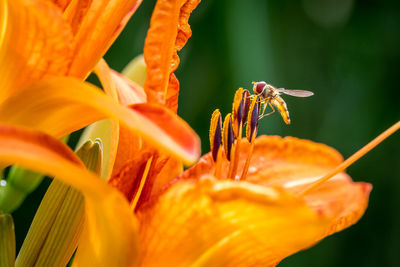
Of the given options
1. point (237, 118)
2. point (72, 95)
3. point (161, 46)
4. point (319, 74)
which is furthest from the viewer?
point (319, 74)

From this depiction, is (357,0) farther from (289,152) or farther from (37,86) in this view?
(37,86)

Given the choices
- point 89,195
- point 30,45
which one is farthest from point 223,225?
point 30,45

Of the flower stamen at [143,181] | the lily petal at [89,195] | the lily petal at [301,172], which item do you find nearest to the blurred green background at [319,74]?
the lily petal at [301,172]

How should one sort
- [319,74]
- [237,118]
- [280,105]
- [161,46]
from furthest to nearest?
[319,74], [280,105], [237,118], [161,46]

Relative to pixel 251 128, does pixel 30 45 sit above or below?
above

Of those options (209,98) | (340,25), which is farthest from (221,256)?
(340,25)

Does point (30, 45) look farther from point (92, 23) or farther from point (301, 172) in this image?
point (301, 172)

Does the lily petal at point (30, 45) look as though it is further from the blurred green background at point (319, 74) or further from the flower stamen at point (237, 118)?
the blurred green background at point (319, 74)
